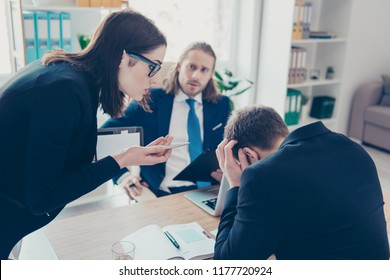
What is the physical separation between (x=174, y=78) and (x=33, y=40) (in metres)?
1.16

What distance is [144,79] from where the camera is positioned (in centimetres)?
135

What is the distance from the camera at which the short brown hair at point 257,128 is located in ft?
4.34

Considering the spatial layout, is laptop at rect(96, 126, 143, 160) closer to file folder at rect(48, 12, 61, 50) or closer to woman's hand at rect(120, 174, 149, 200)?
woman's hand at rect(120, 174, 149, 200)

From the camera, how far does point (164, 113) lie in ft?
7.14

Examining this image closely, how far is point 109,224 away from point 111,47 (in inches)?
23.9

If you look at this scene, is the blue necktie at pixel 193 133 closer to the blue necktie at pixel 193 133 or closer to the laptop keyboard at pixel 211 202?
the blue necktie at pixel 193 133

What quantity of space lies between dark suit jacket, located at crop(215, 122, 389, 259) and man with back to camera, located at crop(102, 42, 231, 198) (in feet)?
3.45

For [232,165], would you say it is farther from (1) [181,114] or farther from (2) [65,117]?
(1) [181,114]

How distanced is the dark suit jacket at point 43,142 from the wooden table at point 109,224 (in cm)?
17

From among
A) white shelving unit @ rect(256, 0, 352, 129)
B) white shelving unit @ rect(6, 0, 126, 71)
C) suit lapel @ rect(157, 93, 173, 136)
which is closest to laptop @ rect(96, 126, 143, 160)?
suit lapel @ rect(157, 93, 173, 136)

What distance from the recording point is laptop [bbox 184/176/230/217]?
154cm

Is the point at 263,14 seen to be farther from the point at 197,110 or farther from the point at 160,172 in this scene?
the point at 160,172

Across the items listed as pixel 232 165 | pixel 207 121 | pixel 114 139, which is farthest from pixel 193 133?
pixel 232 165
